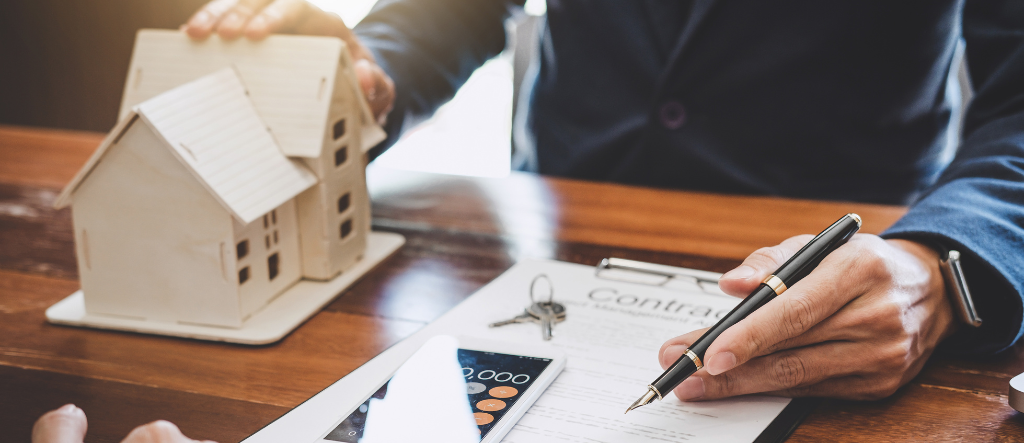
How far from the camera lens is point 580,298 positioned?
2.39 feet

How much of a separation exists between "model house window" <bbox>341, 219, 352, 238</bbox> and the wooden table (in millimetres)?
55

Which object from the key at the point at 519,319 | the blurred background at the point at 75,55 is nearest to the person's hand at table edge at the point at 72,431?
the key at the point at 519,319

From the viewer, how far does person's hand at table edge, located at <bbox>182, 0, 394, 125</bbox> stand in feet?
2.54

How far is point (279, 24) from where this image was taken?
2.66 ft

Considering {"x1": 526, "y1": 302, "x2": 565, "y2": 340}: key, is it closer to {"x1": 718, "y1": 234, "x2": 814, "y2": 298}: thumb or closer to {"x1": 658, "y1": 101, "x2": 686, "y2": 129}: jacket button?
{"x1": 718, "y1": 234, "x2": 814, "y2": 298}: thumb

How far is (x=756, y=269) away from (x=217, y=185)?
46 centimetres

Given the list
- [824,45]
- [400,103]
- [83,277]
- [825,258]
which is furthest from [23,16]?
[825,258]

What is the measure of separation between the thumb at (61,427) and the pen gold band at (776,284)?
1.59 feet

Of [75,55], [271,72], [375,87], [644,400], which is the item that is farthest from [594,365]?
[75,55]

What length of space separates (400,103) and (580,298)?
632 mm

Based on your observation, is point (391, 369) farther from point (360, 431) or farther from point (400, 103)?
point (400, 103)

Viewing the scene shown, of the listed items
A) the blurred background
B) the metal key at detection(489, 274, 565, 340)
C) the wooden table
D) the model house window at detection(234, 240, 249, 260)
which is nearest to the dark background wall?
the blurred background

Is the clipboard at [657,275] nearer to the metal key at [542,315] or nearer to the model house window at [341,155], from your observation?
the metal key at [542,315]

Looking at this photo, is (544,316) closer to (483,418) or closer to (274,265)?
(483,418)
